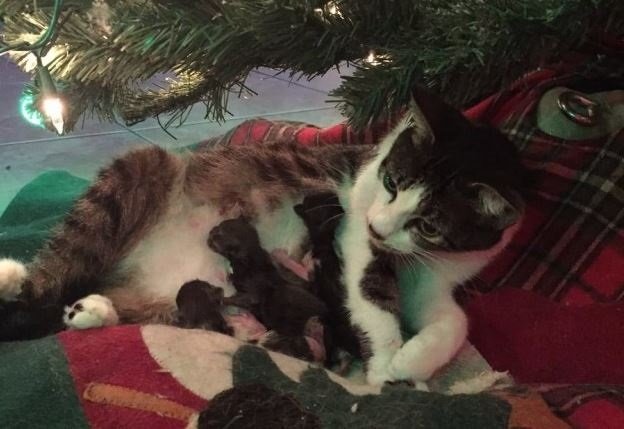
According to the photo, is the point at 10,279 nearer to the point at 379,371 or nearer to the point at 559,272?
the point at 379,371

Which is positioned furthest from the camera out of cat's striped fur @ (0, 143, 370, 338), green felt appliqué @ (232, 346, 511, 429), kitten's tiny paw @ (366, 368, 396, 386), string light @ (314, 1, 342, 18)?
cat's striped fur @ (0, 143, 370, 338)

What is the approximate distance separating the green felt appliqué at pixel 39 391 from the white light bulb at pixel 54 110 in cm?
33

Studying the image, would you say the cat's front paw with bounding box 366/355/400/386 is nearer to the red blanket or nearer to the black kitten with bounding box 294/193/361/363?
the black kitten with bounding box 294/193/361/363

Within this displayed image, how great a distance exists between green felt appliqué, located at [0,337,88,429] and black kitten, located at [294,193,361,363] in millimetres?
396

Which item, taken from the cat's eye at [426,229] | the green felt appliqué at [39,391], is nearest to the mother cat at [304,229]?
the cat's eye at [426,229]

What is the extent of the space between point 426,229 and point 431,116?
160mm

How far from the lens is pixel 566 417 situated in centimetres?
76

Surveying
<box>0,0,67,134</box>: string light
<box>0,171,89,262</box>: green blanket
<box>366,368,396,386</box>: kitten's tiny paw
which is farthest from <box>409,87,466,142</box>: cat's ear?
<box>0,171,89,262</box>: green blanket

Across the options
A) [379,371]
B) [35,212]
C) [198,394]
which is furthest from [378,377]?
[35,212]

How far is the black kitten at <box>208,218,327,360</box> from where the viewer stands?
0.99m

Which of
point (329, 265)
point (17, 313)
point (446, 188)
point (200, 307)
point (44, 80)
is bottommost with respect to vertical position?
point (17, 313)

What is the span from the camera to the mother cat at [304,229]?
944mm

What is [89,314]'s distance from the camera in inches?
35.9

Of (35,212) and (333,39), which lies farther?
(35,212)
